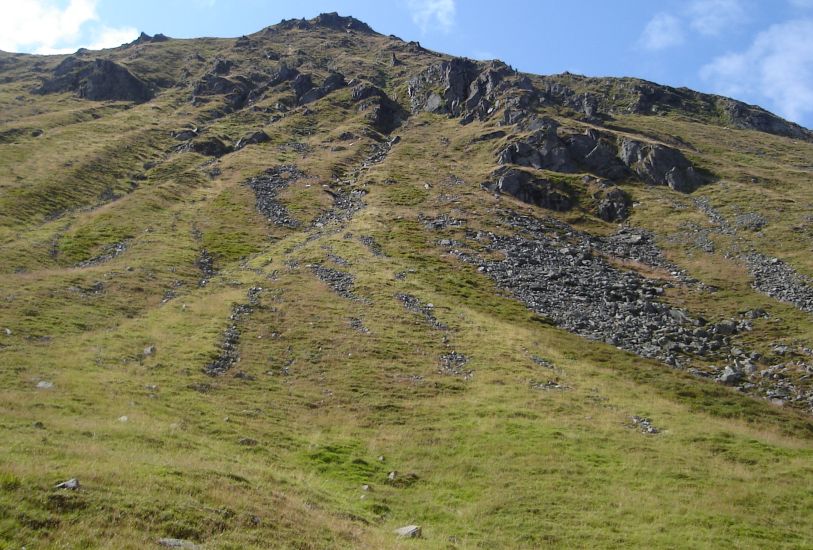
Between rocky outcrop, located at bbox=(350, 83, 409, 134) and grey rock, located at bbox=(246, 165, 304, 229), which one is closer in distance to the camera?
grey rock, located at bbox=(246, 165, 304, 229)

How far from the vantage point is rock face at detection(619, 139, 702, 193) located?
111938 millimetres

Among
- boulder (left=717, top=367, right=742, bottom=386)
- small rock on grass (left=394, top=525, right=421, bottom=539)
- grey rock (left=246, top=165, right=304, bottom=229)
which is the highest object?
grey rock (left=246, top=165, right=304, bottom=229)

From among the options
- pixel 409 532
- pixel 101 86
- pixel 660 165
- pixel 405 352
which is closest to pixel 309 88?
pixel 101 86

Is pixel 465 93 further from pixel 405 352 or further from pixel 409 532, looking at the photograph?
pixel 409 532

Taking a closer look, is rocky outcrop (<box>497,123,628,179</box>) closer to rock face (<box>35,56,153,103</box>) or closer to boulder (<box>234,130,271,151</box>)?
boulder (<box>234,130,271,151</box>)

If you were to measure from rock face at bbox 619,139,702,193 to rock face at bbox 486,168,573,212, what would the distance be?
79.1 ft

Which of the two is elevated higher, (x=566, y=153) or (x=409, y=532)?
(x=566, y=153)

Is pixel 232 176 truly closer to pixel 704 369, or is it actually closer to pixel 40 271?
pixel 40 271

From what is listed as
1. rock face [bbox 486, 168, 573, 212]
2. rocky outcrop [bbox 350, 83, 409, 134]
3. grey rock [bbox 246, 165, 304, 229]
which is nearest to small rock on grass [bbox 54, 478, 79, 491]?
grey rock [bbox 246, 165, 304, 229]

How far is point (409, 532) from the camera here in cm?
1984

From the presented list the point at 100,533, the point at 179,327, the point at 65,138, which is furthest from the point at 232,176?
the point at 100,533

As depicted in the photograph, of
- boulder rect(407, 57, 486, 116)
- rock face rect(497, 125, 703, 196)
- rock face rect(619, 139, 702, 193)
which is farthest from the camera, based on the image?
boulder rect(407, 57, 486, 116)

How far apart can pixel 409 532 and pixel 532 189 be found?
9032 centimetres

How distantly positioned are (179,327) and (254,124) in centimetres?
13520
